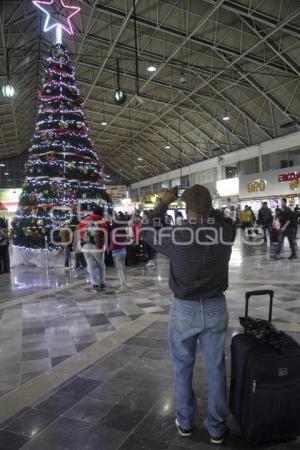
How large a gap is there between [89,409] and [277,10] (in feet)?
48.5

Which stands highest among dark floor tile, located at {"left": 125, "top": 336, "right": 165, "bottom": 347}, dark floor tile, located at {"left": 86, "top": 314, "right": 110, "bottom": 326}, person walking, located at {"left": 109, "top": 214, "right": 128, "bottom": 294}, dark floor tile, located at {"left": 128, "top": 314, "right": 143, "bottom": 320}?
person walking, located at {"left": 109, "top": 214, "right": 128, "bottom": 294}

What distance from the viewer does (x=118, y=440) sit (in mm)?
2387

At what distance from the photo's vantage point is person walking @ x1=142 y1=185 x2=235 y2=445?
86.2 inches

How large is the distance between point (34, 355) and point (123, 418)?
1680 millimetres

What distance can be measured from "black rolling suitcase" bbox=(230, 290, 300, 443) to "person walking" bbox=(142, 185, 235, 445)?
155 mm

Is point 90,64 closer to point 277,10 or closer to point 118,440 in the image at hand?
point 277,10

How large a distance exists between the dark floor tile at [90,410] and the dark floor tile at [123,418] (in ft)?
0.17

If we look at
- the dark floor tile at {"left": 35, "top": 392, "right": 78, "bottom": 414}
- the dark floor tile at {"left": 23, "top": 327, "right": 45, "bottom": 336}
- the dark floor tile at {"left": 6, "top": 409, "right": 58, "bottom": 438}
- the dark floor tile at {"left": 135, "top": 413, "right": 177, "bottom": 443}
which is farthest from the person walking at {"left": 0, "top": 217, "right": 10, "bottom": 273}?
the dark floor tile at {"left": 135, "top": 413, "right": 177, "bottom": 443}

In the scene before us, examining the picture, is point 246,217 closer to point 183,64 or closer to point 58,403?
point 183,64

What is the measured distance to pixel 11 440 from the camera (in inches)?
96.2

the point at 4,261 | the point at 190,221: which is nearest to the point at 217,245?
the point at 190,221

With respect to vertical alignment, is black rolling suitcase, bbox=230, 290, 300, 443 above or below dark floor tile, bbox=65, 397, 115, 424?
above

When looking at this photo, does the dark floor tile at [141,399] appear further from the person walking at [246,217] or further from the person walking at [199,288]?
the person walking at [246,217]

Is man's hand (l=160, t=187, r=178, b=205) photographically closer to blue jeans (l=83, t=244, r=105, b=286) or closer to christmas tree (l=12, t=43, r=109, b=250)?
blue jeans (l=83, t=244, r=105, b=286)
